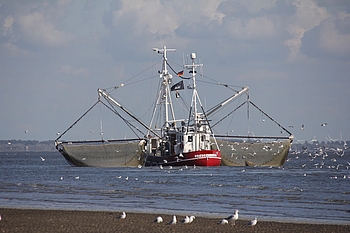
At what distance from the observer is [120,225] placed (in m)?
24.0

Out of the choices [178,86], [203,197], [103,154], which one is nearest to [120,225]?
[203,197]

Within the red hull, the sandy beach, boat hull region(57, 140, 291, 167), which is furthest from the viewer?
boat hull region(57, 140, 291, 167)

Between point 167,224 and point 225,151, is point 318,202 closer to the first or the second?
point 167,224

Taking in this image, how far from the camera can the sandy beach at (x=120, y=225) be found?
22828 mm

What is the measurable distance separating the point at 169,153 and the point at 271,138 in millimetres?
11488

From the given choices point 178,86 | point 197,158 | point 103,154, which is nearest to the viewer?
point 197,158

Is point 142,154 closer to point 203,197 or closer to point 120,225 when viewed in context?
point 203,197

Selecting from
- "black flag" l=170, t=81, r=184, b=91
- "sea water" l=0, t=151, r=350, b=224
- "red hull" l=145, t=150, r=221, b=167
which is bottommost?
"sea water" l=0, t=151, r=350, b=224

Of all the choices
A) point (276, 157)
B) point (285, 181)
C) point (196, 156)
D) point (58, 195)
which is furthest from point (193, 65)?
point (58, 195)

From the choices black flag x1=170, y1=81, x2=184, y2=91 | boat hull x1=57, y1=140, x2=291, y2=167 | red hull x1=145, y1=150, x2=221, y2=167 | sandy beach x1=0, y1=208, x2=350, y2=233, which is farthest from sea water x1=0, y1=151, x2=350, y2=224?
boat hull x1=57, y1=140, x2=291, y2=167

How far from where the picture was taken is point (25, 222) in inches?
969

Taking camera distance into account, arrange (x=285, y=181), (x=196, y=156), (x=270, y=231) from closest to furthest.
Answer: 1. (x=270, y=231)
2. (x=285, y=181)
3. (x=196, y=156)

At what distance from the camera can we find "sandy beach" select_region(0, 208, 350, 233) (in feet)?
74.9

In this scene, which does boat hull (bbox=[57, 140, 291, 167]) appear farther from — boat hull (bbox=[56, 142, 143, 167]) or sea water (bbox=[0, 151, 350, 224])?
sea water (bbox=[0, 151, 350, 224])
